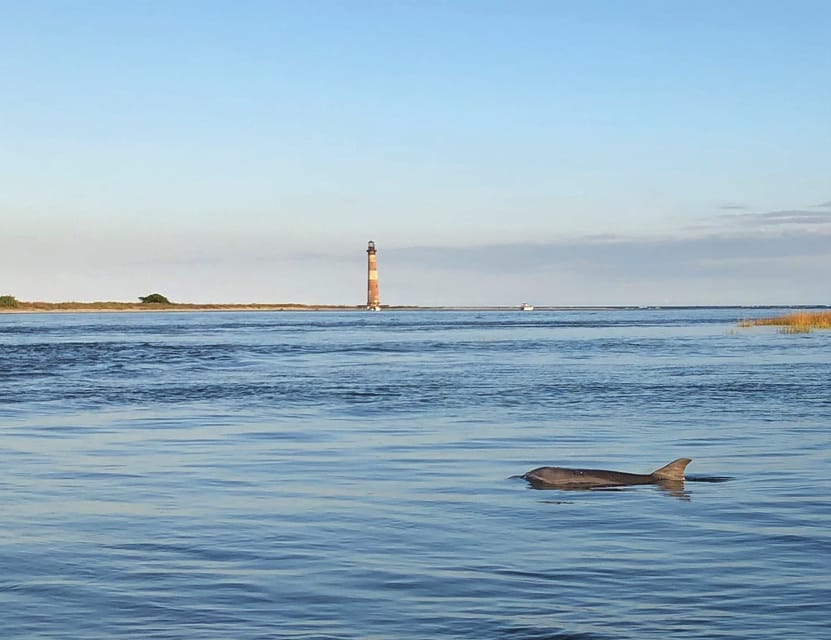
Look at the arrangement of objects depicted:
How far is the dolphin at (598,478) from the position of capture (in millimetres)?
18781

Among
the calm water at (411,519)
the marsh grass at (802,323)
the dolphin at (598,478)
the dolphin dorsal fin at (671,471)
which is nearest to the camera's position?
the calm water at (411,519)

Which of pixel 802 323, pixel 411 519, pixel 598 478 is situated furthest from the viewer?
pixel 802 323

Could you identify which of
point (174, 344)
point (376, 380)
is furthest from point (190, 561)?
point (174, 344)

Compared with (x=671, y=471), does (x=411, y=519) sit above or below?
below

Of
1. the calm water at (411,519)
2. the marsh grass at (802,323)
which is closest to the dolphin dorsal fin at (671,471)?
the calm water at (411,519)

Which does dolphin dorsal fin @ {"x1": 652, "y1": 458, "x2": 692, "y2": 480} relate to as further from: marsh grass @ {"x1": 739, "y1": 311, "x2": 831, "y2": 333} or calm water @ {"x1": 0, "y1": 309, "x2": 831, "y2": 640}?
marsh grass @ {"x1": 739, "y1": 311, "x2": 831, "y2": 333}

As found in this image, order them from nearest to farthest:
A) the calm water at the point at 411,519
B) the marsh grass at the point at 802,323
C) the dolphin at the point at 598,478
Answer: the calm water at the point at 411,519 < the dolphin at the point at 598,478 < the marsh grass at the point at 802,323

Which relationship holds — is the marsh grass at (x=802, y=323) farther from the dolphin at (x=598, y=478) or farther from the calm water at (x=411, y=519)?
the dolphin at (x=598, y=478)

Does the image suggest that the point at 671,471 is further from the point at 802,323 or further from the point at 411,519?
the point at 802,323

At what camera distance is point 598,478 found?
18.9 metres

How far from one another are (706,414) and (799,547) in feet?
57.4

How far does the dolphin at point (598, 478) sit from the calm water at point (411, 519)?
0.47 metres

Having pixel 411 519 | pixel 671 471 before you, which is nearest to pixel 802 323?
pixel 671 471

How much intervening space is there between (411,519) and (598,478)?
390 cm
